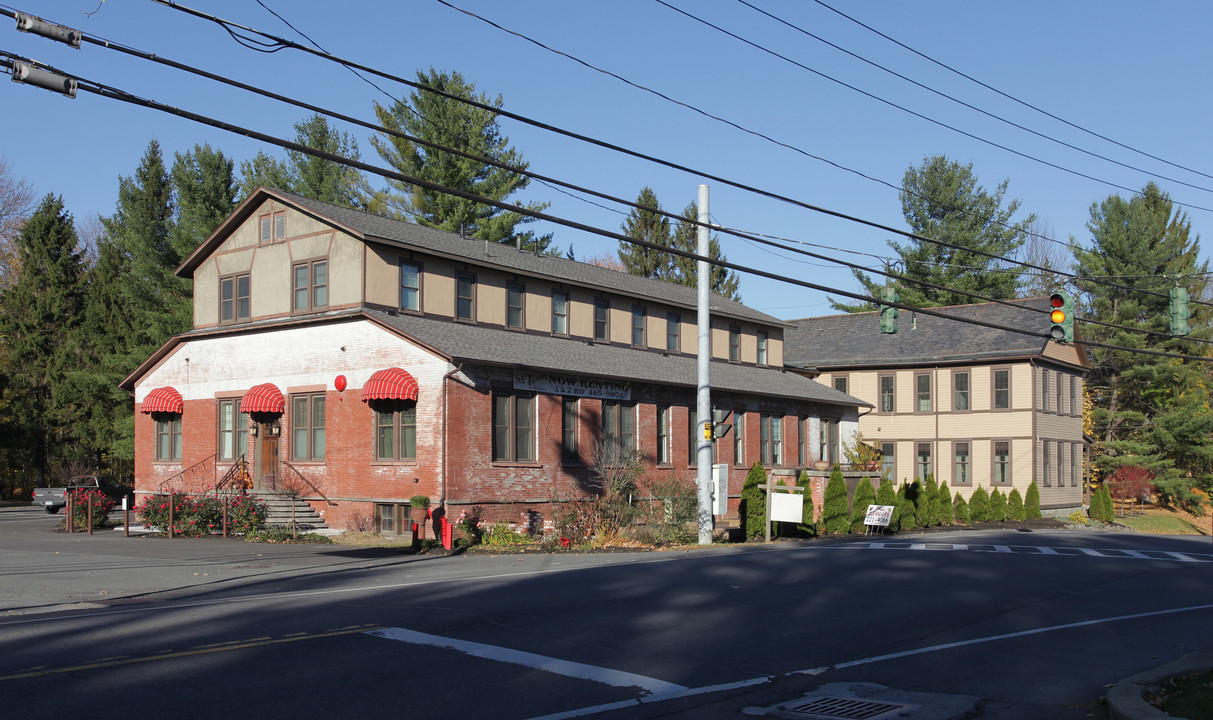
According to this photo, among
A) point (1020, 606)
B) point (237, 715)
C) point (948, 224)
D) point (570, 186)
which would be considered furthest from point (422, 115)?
point (237, 715)

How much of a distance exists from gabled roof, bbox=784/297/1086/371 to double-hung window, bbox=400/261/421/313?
70.1 feet

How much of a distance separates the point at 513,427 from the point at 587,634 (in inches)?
748

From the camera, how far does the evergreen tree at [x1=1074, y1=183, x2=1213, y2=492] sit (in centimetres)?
6112

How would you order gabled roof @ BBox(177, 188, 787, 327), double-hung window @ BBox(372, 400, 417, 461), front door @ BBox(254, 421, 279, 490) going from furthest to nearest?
front door @ BBox(254, 421, 279, 490), gabled roof @ BBox(177, 188, 787, 327), double-hung window @ BBox(372, 400, 417, 461)

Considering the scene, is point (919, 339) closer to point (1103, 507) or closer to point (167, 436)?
point (1103, 507)

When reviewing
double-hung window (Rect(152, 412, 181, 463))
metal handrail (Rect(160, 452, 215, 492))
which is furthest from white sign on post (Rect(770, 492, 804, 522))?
double-hung window (Rect(152, 412, 181, 463))

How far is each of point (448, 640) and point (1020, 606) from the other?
797 centimetres

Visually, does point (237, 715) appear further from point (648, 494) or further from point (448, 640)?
point (648, 494)

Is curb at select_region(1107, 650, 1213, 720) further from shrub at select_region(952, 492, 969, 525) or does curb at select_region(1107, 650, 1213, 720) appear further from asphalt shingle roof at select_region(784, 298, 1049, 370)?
asphalt shingle roof at select_region(784, 298, 1049, 370)

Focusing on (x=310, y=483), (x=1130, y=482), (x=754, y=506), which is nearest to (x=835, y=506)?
(x=754, y=506)

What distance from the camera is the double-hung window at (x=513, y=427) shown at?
98.2ft

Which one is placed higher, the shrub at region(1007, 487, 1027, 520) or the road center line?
the road center line

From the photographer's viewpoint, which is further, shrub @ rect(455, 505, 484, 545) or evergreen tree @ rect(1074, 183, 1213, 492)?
evergreen tree @ rect(1074, 183, 1213, 492)

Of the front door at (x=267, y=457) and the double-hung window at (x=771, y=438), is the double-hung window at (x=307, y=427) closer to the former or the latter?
the front door at (x=267, y=457)
